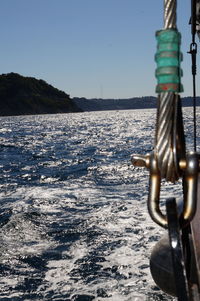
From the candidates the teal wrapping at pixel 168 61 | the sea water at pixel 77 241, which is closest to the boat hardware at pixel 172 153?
the teal wrapping at pixel 168 61

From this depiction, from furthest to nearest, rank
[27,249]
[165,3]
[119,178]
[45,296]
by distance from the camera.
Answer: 1. [119,178]
2. [27,249]
3. [45,296]
4. [165,3]

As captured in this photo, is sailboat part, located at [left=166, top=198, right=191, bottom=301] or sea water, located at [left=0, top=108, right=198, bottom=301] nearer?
sailboat part, located at [left=166, top=198, right=191, bottom=301]

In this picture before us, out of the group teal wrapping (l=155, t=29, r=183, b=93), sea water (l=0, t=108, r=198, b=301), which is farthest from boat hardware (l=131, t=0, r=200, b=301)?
sea water (l=0, t=108, r=198, b=301)

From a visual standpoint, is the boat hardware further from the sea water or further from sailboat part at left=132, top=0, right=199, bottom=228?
the sea water

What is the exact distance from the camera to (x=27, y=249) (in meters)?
12.7

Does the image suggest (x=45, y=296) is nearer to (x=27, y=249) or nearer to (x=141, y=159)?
(x=27, y=249)

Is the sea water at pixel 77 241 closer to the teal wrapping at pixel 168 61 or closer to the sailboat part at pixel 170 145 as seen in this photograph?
the sailboat part at pixel 170 145

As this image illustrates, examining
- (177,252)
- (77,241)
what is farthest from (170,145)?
(77,241)

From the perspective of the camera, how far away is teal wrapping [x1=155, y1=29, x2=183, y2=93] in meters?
1.85

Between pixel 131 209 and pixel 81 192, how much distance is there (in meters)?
5.30

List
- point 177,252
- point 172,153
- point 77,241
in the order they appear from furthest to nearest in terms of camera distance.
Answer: point 77,241, point 177,252, point 172,153

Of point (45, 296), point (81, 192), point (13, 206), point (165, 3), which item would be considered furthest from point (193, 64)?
point (81, 192)

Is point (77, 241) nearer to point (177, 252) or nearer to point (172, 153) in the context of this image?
point (177, 252)

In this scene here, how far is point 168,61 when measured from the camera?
6.15ft
